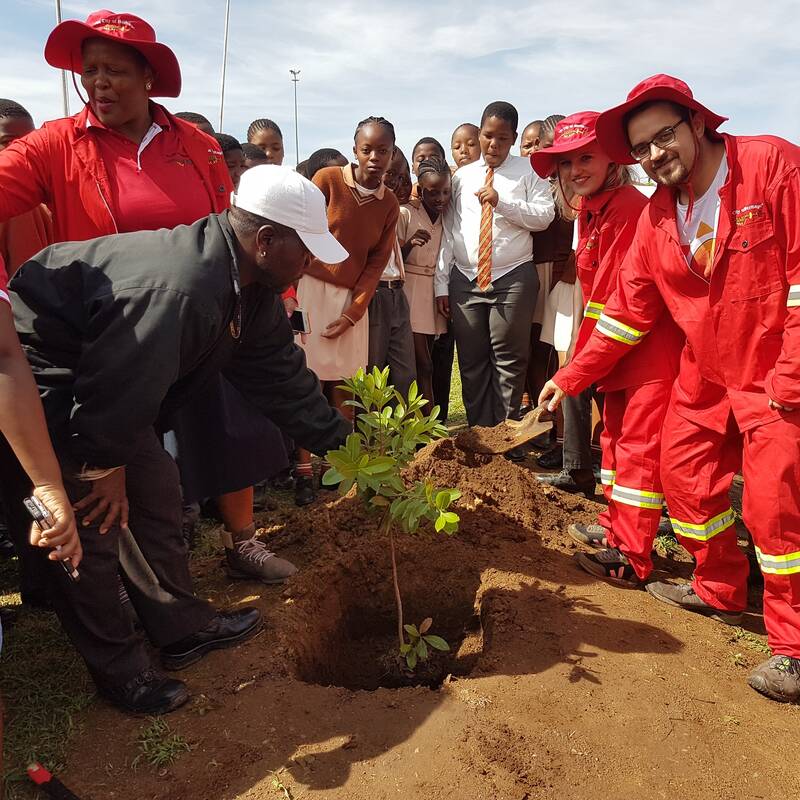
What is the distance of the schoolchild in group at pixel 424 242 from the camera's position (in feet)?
18.0

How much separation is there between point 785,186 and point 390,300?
9.85 feet

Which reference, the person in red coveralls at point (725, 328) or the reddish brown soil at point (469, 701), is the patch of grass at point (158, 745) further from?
the person in red coveralls at point (725, 328)

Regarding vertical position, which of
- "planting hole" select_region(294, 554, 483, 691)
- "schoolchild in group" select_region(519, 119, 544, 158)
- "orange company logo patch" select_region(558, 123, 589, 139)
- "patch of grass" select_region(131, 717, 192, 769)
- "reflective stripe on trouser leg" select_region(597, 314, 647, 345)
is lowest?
"planting hole" select_region(294, 554, 483, 691)

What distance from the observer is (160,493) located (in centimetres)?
265

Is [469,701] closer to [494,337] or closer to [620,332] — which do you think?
[620,332]

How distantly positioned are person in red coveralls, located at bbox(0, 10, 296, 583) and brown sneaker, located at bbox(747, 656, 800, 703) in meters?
2.43

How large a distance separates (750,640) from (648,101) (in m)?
2.38

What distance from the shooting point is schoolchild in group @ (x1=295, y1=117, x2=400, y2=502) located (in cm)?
459

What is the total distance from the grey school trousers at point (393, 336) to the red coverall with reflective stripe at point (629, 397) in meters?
1.78

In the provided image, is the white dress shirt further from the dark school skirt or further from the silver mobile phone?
the silver mobile phone

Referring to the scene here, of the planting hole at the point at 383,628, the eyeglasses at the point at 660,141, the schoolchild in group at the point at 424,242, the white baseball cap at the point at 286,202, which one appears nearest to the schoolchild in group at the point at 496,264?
the schoolchild in group at the point at 424,242

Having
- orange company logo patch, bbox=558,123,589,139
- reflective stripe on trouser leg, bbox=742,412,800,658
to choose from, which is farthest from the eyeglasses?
reflective stripe on trouser leg, bbox=742,412,800,658

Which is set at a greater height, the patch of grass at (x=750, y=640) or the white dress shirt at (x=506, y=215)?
the white dress shirt at (x=506, y=215)

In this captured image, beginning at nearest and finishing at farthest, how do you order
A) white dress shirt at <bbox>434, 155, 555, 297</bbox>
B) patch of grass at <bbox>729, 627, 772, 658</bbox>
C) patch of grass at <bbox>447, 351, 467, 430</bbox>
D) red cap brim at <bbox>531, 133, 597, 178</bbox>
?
patch of grass at <bbox>729, 627, 772, 658</bbox> → red cap brim at <bbox>531, 133, 597, 178</bbox> → white dress shirt at <bbox>434, 155, 555, 297</bbox> → patch of grass at <bbox>447, 351, 467, 430</bbox>
